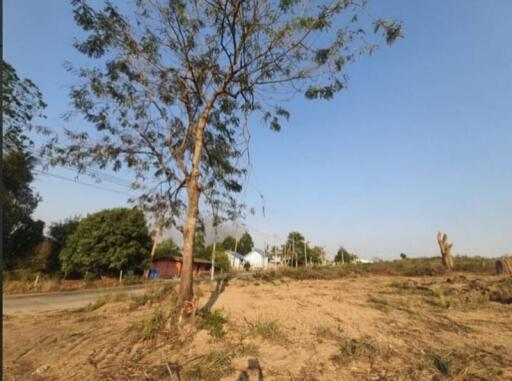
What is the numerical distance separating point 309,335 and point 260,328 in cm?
81

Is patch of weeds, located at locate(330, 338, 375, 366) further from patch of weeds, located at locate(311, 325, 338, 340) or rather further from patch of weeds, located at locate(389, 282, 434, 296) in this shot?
patch of weeds, located at locate(389, 282, 434, 296)

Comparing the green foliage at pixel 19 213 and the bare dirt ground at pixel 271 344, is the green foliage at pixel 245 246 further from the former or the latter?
the bare dirt ground at pixel 271 344

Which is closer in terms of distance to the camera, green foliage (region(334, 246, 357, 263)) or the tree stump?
the tree stump

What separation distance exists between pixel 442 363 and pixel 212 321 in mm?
3514

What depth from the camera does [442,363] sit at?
4.30 meters

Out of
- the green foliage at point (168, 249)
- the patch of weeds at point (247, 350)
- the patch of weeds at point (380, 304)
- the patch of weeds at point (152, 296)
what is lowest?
the patch of weeds at point (247, 350)

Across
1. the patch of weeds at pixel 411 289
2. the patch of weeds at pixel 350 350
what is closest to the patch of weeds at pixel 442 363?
the patch of weeds at pixel 350 350

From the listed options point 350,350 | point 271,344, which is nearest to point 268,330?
point 271,344

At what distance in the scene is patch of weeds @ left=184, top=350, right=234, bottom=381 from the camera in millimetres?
4246

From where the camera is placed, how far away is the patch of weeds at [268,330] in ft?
17.8

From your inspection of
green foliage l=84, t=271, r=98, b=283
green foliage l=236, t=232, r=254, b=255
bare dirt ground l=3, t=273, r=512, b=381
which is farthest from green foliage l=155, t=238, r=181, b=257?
bare dirt ground l=3, t=273, r=512, b=381

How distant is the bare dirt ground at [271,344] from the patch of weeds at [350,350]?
2 cm

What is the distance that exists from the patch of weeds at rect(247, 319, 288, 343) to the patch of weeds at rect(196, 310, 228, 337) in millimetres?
509

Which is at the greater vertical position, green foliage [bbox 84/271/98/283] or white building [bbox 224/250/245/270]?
white building [bbox 224/250/245/270]
